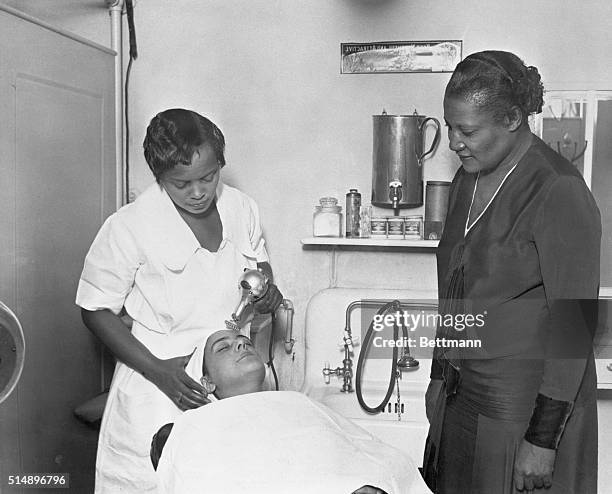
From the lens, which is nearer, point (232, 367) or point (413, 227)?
point (232, 367)

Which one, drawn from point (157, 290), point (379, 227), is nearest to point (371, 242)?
point (379, 227)

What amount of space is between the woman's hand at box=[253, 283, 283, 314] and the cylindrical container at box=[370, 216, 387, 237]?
0.91ft

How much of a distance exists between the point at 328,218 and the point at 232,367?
0.49 m

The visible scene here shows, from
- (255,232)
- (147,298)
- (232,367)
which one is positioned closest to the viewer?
(232,367)

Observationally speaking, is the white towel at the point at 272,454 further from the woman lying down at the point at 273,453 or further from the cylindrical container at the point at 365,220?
the cylindrical container at the point at 365,220

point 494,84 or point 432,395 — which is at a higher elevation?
point 494,84

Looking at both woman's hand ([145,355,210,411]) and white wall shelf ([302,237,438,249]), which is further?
white wall shelf ([302,237,438,249])

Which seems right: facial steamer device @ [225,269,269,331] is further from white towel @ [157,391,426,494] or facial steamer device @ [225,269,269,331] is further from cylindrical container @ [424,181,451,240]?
cylindrical container @ [424,181,451,240]

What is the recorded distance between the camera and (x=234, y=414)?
123 cm

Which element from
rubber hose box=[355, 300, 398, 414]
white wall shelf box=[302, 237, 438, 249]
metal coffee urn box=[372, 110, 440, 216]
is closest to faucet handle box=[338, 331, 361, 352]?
rubber hose box=[355, 300, 398, 414]

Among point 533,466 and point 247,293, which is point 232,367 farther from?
point 533,466

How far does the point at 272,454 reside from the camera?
3.78 ft

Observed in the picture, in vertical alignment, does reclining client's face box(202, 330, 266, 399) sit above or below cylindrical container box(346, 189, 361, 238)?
below

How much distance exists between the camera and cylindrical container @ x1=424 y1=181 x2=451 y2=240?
1607mm
